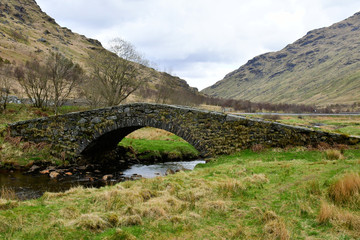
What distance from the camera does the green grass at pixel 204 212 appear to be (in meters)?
4.84

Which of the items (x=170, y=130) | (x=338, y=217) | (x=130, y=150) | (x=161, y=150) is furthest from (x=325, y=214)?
(x=130, y=150)

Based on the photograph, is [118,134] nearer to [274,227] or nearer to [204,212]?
[204,212]

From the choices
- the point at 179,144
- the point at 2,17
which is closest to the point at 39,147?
the point at 179,144

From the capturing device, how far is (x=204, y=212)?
6.02 meters

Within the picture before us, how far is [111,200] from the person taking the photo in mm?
7227

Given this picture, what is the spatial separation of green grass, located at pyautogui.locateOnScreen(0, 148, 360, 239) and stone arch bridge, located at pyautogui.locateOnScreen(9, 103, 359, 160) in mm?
4449

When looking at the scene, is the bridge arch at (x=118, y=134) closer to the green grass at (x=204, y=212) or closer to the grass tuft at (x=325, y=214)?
the green grass at (x=204, y=212)

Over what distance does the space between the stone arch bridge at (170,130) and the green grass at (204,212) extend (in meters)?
4.45

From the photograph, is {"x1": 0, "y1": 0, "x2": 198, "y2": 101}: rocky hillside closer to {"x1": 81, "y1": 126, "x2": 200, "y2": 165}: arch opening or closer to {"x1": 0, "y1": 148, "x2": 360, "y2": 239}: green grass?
{"x1": 81, "y1": 126, "x2": 200, "y2": 165}: arch opening

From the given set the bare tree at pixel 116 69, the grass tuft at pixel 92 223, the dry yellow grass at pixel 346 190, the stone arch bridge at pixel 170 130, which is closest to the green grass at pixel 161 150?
the stone arch bridge at pixel 170 130

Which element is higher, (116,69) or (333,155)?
(116,69)

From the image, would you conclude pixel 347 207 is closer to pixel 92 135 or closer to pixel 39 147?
pixel 92 135

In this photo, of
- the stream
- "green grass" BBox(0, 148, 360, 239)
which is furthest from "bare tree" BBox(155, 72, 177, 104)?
"green grass" BBox(0, 148, 360, 239)

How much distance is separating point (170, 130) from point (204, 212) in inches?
411
